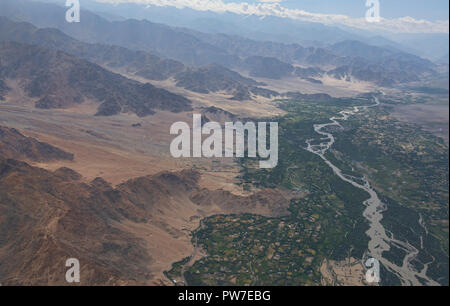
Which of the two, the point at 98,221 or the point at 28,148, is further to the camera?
the point at 28,148

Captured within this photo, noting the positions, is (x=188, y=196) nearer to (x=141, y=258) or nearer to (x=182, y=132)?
(x=141, y=258)

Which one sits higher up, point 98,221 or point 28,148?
point 28,148

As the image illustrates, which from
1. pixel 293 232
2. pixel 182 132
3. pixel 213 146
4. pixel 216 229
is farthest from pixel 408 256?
pixel 182 132

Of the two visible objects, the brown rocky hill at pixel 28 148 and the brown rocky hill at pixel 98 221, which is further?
the brown rocky hill at pixel 28 148

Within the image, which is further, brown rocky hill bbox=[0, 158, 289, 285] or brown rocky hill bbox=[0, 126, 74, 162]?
brown rocky hill bbox=[0, 126, 74, 162]
